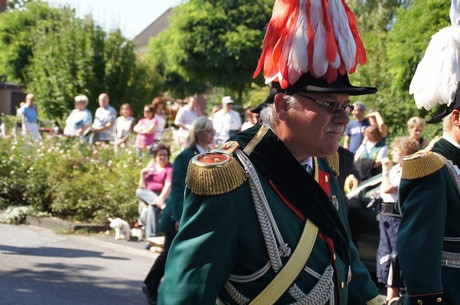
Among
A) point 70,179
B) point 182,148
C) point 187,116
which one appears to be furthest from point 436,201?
point 187,116

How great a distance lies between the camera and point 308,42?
9.12 ft

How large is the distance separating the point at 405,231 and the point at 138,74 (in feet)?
66.0

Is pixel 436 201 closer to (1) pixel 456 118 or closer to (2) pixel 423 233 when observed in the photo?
(2) pixel 423 233

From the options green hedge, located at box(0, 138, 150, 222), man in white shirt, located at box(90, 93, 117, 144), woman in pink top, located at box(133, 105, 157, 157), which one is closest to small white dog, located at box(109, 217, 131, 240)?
green hedge, located at box(0, 138, 150, 222)

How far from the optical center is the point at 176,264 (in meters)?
2.54

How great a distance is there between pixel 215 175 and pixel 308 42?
24.2 inches

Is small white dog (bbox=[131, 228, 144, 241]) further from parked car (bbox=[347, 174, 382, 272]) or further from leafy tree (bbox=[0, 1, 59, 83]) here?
leafy tree (bbox=[0, 1, 59, 83])

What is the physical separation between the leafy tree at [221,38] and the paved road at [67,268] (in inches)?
705

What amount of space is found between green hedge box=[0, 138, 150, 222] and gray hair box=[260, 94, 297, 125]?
26.3 feet

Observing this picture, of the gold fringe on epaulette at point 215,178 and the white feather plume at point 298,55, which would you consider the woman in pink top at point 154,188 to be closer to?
the white feather plume at point 298,55

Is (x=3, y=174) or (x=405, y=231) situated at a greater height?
(x=405, y=231)

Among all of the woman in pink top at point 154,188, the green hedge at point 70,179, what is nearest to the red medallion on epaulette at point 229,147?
the woman in pink top at point 154,188

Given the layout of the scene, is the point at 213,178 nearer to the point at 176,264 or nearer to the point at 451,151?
the point at 176,264

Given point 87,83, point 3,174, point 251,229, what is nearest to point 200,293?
point 251,229
